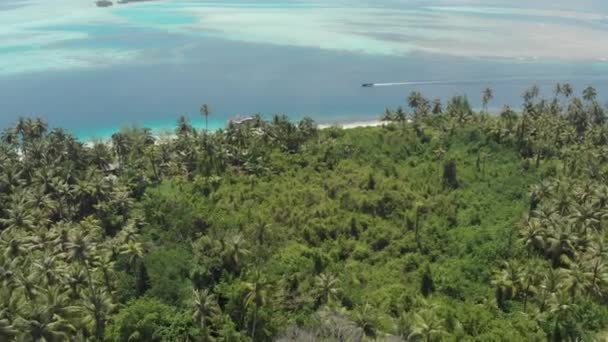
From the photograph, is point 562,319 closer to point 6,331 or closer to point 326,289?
point 326,289

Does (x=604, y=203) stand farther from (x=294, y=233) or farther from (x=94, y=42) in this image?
(x=94, y=42)

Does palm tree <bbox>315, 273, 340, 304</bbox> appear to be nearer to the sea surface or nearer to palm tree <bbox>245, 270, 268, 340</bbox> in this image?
palm tree <bbox>245, 270, 268, 340</bbox>

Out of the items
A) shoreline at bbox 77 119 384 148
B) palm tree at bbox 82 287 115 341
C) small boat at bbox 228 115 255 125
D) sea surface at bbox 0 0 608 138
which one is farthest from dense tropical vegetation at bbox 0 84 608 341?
sea surface at bbox 0 0 608 138

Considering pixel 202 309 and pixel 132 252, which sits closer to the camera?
pixel 202 309

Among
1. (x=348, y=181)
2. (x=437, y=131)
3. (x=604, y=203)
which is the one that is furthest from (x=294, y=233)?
(x=437, y=131)

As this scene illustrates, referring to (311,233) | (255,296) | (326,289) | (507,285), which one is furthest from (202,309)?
(507,285)

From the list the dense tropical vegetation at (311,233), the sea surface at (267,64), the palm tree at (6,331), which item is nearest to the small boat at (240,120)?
the dense tropical vegetation at (311,233)

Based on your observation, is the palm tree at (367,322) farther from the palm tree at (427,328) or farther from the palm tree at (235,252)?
the palm tree at (235,252)
